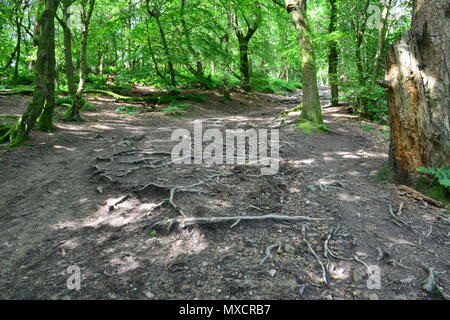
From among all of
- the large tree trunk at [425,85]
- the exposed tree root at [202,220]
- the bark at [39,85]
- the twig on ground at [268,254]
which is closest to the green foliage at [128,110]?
the bark at [39,85]

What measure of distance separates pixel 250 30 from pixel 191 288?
735 inches

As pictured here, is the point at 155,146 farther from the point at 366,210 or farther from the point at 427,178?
the point at 427,178

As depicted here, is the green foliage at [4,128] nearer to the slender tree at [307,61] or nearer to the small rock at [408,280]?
the slender tree at [307,61]

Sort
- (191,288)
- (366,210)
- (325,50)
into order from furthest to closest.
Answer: (325,50) → (366,210) → (191,288)

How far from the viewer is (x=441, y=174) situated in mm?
4641

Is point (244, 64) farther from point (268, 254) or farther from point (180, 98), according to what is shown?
point (268, 254)

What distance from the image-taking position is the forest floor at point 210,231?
9.86 feet

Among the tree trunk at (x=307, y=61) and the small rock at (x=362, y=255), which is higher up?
the tree trunk at (x=307, y=61)

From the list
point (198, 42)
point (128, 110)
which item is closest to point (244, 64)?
point (198, 42)

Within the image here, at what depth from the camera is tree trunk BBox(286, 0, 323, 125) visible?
31.4ft

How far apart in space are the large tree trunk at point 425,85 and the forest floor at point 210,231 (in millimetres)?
885

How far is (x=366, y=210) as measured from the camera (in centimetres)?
454

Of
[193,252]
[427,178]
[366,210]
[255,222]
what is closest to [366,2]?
[427,178]

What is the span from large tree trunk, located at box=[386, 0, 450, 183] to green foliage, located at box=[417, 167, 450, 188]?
0.14 meters
